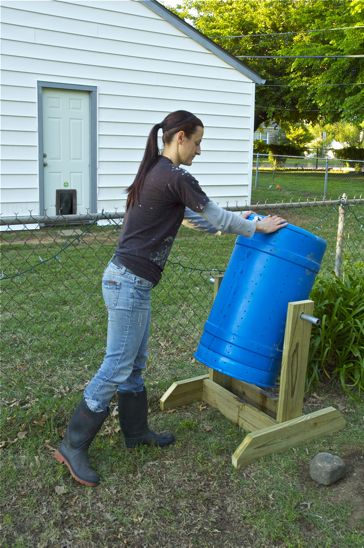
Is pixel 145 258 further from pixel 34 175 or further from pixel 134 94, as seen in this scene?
pixel 134 94

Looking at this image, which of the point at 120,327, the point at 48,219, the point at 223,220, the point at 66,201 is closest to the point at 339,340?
the point at 223,220

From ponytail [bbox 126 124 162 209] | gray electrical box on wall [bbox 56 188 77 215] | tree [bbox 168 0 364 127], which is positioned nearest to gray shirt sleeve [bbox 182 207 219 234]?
ponytail [bbox 126 124 162 209]

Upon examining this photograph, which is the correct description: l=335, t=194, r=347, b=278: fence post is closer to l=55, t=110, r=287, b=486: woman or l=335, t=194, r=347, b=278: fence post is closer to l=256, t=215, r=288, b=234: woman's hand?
l=256, t=215, r=288, b=234: woman's hand

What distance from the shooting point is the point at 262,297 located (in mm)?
2887

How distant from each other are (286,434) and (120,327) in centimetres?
109

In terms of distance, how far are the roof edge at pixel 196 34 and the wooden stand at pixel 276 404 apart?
24.4 ft

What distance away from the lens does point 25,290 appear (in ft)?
18.0

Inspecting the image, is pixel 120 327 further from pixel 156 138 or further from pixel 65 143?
pixel 65 143

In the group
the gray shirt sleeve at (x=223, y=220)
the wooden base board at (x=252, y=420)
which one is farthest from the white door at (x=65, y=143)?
the gray shirt sleeve at (x=223, y=220)

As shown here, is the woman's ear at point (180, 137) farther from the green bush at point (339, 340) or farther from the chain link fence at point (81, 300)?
the green bush at point (339, 340)

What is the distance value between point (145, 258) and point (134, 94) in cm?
733

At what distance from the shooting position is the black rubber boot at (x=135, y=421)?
9.53 feet

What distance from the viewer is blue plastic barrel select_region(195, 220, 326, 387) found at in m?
2.85

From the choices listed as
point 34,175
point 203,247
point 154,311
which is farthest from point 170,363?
point 34,175
